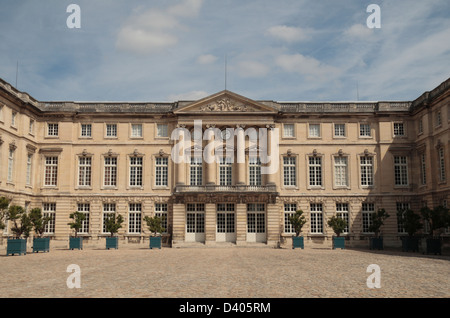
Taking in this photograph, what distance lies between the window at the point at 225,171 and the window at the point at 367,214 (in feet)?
38.1

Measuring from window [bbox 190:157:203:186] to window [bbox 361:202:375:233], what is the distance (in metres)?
14.1

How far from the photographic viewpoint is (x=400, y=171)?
38719mm

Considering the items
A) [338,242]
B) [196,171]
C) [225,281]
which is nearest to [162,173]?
[196,171]

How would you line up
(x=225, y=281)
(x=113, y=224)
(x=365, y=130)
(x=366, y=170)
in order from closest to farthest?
(x=225, y=281) < (x=113, y=224) < (x=366, y=170) < (x=365, y=130)

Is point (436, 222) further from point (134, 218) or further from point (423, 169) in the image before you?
point (134, 218)

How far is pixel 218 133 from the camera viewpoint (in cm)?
3900

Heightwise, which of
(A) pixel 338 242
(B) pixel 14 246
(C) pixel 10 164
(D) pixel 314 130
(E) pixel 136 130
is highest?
(E) pixel 136 130

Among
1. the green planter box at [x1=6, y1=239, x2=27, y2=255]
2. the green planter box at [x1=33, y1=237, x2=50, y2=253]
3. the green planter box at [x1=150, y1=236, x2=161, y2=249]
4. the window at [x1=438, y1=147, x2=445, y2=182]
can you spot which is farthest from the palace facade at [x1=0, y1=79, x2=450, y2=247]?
the green planter box at [x1=6, y1=239, x2=27, y2=255]

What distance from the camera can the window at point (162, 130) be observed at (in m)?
39.9

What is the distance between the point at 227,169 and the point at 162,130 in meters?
6.65

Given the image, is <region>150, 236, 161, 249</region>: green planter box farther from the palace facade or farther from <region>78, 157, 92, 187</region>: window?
<region>78, 157, 92, 187</region>: window

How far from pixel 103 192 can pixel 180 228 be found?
7.46 meters
